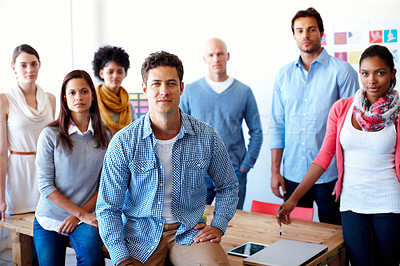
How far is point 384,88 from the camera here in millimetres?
2354

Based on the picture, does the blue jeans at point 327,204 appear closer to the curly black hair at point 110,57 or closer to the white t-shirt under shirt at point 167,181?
the white t-shirt under shirt at point 167,181

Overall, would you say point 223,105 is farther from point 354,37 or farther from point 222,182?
point 354,37

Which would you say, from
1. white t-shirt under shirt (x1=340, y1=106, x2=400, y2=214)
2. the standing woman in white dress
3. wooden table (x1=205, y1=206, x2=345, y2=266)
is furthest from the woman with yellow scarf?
white t-shirt under shirt (x1=340, y1=106, x2=400, y2=214)

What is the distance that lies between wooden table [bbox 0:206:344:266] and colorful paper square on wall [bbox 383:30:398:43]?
211 centimetres

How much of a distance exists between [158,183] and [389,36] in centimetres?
286

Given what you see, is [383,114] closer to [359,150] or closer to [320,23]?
[359,150]

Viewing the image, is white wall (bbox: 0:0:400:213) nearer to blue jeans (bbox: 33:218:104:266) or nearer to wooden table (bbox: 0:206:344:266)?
wooden table (bbox: 0:206:344:266)

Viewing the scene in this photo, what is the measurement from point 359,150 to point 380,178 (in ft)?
0.57

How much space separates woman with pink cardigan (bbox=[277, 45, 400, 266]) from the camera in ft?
7.36

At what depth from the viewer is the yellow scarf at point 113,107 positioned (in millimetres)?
3271

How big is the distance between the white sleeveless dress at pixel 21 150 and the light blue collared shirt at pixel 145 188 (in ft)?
4.44

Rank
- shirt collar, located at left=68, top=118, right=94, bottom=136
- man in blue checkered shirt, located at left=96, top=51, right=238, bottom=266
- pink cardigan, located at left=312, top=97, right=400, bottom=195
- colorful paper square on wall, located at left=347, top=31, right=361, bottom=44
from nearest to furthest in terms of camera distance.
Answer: man in blue checkered shirt, located at left=96, top=51, right=238, bottom=266, pink cardigan, located at left=312, top=97, right=400, bottom=195, shirt collar, located at left=68, top=118, right=94, bottom=136, colorful paper square on wall, located at left=347, top=31, right=361, bottom=44

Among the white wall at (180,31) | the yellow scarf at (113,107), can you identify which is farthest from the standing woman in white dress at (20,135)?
the white wall at (180,31)

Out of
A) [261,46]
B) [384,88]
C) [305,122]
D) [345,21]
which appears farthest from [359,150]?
[261,46]
